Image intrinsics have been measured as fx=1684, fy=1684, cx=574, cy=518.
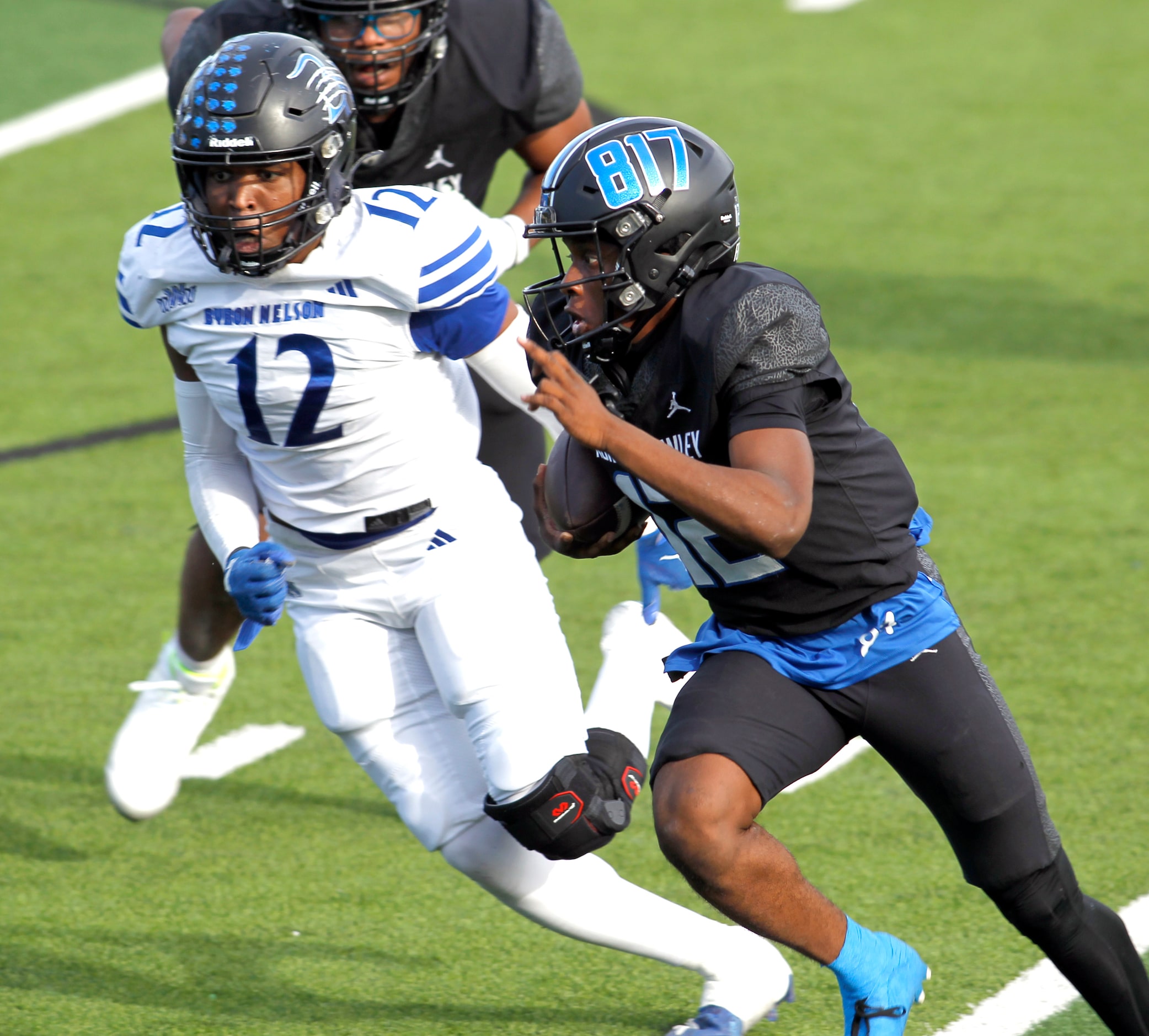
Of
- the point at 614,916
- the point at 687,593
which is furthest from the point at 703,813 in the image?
the point at 687,593

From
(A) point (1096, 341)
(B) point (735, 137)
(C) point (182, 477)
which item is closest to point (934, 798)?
(C) point (182, 477)

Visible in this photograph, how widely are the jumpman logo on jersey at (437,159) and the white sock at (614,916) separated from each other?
6.09 ft

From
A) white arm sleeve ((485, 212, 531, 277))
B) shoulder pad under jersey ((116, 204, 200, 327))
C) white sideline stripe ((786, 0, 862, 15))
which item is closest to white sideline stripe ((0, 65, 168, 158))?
white sideline stripe ((786, 0, 862, 15))

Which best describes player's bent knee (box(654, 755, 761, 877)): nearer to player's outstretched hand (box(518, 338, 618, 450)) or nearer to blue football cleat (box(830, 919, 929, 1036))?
blue football cleat (box(830, 919, 929, 1036))

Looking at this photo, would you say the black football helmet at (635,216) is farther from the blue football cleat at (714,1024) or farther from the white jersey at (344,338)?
the blue football cleat at (714,1024)

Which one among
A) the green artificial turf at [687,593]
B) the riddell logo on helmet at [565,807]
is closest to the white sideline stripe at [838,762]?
the green artificial turf at [687,593]

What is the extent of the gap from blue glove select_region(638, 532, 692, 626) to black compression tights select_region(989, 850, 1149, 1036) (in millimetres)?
954

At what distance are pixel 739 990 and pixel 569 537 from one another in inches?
38.7

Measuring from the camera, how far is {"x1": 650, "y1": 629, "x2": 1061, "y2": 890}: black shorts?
2887mm

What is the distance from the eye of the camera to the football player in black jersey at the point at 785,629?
2840 mm

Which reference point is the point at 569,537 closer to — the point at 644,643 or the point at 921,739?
Result: the point at 644,643

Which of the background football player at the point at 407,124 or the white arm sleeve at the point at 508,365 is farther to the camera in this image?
the background football player at the point at 407,124

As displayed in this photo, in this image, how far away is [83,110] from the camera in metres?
11.8

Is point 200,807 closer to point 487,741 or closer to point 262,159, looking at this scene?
point 487,741
